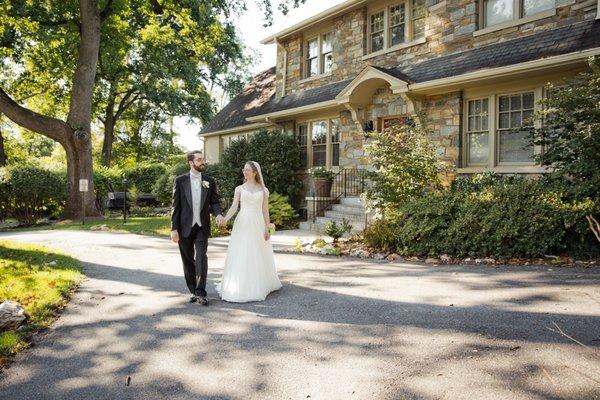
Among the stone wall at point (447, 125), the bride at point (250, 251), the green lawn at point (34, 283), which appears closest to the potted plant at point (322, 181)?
the stone wall at point (447, 125)

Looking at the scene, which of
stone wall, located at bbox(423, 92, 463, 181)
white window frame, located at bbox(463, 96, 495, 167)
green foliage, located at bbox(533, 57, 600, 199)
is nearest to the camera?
green foliage, located at bbox(533, 57, 600, 199)

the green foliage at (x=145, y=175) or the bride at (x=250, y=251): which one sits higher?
the green foliage at (x=145, y=175)

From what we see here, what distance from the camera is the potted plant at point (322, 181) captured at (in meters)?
14.6

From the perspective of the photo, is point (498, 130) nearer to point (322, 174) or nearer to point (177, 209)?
point (322, 174)

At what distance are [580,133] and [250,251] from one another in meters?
6.23

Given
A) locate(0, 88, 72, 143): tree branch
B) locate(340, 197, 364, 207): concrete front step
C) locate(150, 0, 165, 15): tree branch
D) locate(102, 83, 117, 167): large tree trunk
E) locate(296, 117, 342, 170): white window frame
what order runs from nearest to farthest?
locate(340, 197, 364, 207): concrete front step, locate(296, 117, 342, 170): white window frame, locate(0, 88, 72, 143): tree branch, locate(150, 0, 165, 15): tree branch, locate(102, 83, 117, 167): large tree trunk

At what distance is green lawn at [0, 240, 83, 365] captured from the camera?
455 cm

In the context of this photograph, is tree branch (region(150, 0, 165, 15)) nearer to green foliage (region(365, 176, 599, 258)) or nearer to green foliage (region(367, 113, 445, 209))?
green foliage (region(367, 113, 445, 209))

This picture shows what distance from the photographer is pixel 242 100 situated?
73.2 ft

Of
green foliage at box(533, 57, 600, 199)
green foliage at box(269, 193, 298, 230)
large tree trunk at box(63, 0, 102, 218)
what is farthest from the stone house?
large tree trunk at box(63, 0, 102, 218)

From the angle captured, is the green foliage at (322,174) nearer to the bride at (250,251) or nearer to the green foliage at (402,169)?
the green foliage at (402,169)

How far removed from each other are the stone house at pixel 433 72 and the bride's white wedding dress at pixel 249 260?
21.3 feet

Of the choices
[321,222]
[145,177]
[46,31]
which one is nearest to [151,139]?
[145,177]

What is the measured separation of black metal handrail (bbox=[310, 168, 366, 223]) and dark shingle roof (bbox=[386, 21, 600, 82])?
3.43 m
